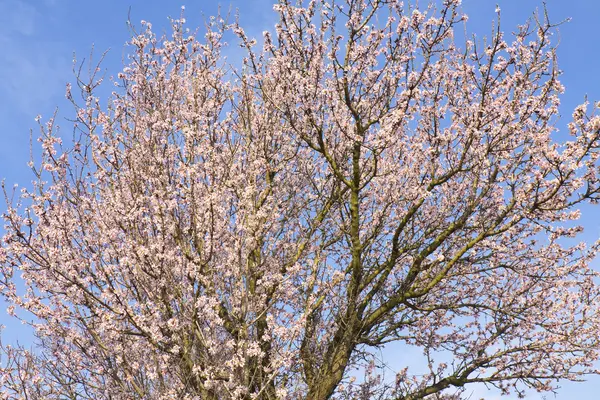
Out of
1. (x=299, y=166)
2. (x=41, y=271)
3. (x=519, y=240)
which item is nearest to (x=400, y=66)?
(x=299, y=166)

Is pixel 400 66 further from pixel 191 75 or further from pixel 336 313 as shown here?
pixel 191 75

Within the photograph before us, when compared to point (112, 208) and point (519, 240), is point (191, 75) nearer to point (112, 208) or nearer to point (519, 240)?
point (112, 208)

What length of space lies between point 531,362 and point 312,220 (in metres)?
5.58

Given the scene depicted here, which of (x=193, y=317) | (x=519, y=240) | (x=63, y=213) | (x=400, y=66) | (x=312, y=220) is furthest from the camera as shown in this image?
(x=312, y=220)

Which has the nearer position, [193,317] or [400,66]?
[193,317]

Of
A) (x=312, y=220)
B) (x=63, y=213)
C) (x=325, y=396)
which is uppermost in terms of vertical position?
(x=312, y=220)

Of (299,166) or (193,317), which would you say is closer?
(193,317)

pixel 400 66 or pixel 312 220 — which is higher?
pixel 400 66

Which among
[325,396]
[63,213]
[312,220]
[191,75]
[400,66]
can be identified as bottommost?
[325,396]

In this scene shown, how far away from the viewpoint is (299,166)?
13.3 m

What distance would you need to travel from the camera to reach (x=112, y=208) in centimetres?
1077

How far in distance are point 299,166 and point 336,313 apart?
3.57 meters

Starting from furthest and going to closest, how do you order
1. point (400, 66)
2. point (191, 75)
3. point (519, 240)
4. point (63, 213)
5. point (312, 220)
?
point (191, 75) → point (312, 220) → point (519, 240) → point (63, 213) → point (400, 66)

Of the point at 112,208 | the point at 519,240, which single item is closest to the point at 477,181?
the point at 519,240
